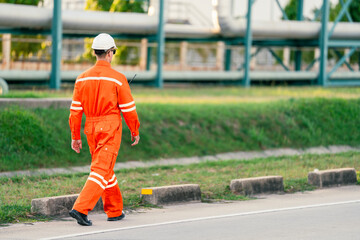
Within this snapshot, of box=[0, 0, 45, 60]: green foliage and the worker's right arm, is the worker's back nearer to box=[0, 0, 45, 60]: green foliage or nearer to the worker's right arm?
the worker's right arm

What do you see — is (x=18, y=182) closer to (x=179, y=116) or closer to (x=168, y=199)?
(x=168, y=199)

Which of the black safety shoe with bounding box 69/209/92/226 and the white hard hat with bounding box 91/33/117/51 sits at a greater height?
the white hard hat with bounding box 91/33/117/51

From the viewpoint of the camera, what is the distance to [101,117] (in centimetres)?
844

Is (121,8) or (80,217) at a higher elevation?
(121,8)

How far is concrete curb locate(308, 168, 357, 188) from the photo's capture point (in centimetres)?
1240

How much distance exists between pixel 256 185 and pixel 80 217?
404cm

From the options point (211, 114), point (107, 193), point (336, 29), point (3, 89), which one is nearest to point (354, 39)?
point (336, 29)

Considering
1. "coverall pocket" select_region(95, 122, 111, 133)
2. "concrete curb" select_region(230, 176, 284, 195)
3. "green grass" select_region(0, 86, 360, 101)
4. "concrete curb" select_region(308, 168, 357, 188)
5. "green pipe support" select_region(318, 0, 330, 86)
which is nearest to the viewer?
"coverall pocket" select_region(95, 122, 111, 133)

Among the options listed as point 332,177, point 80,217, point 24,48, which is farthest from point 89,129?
point 24,48

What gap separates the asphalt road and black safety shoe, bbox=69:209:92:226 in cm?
8

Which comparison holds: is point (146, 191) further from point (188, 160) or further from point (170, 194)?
point (188, 160)

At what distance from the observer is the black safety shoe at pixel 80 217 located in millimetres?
8258

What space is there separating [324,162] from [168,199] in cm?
592

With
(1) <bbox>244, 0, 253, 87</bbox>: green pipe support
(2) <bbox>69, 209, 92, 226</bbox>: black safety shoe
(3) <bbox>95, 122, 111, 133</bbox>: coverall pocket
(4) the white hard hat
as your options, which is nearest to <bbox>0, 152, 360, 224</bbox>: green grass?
(2) <bbox>69, 209, 92, 226</bbox>: black safety shoe
